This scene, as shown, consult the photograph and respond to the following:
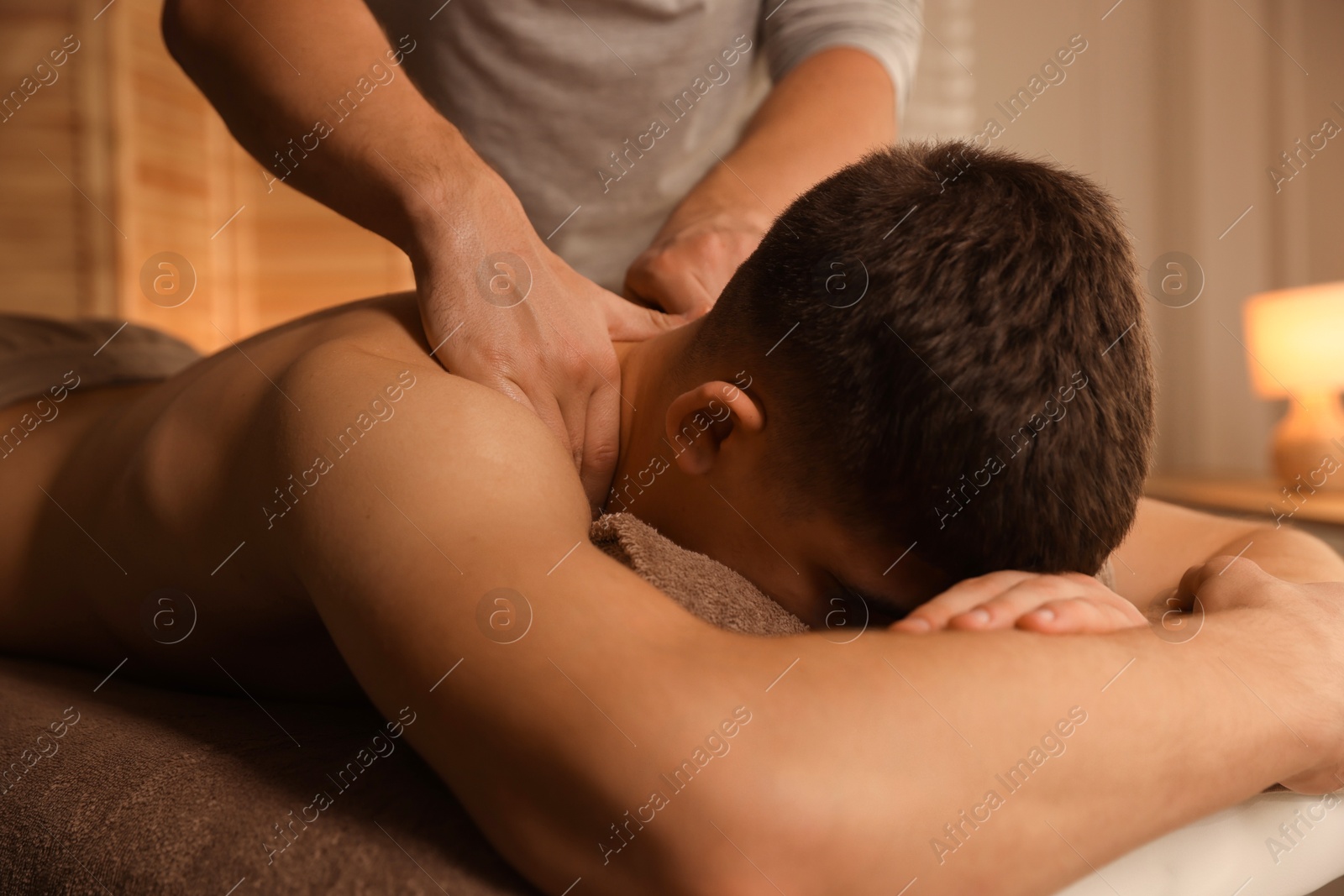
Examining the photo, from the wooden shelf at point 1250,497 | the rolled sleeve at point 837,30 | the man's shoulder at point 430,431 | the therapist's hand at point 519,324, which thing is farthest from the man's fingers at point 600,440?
the wooden shelf at point 1250,497

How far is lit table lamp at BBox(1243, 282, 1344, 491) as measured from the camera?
6.85 feet

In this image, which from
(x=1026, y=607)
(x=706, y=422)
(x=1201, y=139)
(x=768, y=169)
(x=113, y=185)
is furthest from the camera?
(x=113, y=185)

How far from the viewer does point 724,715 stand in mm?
459

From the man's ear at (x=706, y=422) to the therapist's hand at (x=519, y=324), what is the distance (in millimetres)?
91

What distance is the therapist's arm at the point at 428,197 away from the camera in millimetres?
731

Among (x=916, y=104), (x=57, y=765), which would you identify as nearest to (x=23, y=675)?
(x=57, y=765)

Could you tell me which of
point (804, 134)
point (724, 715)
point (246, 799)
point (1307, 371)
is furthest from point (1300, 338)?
point (246, 799)

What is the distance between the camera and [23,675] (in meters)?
0.88

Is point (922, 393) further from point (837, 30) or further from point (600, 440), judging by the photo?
point (837, 30)

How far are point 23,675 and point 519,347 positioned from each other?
1.95ft

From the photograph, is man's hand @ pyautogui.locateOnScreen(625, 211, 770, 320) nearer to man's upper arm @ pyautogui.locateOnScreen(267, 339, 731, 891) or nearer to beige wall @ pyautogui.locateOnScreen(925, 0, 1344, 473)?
man's upper arm @ pyautogui.locateOnScreen(267, 339, 731, 891)

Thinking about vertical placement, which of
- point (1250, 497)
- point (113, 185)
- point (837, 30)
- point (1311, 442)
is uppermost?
point (837, 30)

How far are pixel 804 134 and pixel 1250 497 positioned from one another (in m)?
1.71

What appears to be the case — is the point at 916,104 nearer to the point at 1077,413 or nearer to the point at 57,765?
the point at 1077,413
